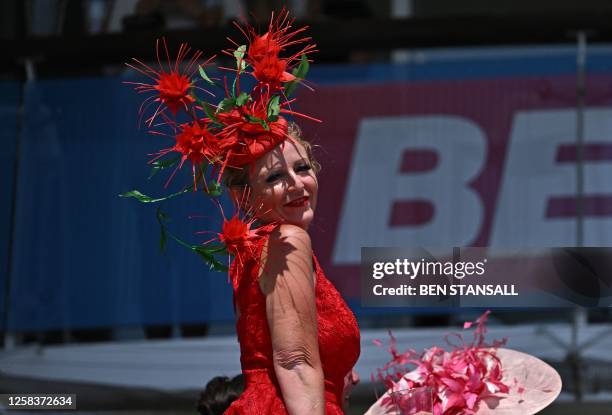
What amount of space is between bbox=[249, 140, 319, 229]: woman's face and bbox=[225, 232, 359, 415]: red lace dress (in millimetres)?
91

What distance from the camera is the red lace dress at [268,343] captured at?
101 inches

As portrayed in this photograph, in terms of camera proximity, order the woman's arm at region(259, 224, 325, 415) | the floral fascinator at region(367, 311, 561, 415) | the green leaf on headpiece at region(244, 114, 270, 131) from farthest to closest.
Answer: the floral fascinator at region(367, 311, 561, 415) < the green leaf on headpiece at region(244, 114, 270, 131) < the woman's arm at region(259, 224, 325, 415)

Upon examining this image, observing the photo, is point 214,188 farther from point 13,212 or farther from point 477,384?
point 13,212

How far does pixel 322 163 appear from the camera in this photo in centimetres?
605

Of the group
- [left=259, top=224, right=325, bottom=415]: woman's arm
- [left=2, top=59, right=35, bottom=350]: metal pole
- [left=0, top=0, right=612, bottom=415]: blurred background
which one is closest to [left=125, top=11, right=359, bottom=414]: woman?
[left=259, top=224, right=325, bottom=415]: woman's arm

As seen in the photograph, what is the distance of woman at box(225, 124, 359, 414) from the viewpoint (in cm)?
249

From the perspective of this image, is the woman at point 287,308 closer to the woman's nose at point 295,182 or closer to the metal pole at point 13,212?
the woman's nose at point 295,182

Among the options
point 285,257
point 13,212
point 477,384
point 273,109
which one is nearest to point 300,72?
point 273,109

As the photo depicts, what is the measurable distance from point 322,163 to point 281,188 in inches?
134

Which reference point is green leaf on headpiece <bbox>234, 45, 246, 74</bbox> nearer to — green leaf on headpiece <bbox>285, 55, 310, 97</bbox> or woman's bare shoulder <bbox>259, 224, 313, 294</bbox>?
green leaf on headpiece <bbox>285, 55, 310, 97</bbox>

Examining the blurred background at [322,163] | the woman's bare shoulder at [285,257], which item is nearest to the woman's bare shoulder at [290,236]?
the woman's bare shoulder at [285,257]

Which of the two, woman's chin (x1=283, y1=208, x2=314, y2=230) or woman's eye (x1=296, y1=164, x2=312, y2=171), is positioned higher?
woman's eye (x1=296, y1=164, x2=312, y2=171)

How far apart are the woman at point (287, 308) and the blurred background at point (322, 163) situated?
10.8 feet

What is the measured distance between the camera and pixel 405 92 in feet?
20.4
